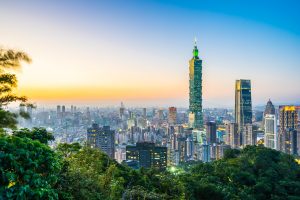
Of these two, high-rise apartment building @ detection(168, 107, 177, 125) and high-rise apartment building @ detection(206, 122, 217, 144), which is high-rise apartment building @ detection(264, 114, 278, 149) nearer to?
high-rise apartment building @ detection(206, 122, 217, 144)

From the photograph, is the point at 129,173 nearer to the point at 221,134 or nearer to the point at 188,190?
the point at 188,190

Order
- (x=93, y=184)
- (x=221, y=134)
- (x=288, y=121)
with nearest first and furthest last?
(x=93, y=184) → (x=288, y=121) → (x=221, y=134)

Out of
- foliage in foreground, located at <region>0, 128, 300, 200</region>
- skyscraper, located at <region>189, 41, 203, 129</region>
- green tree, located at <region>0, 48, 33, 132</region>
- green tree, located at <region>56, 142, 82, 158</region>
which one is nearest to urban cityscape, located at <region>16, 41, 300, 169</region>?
skyscraper, located at <region>189, 41, 203, 129</region>

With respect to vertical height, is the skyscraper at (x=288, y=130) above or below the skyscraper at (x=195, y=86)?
below

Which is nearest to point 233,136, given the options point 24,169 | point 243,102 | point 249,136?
point 249,136

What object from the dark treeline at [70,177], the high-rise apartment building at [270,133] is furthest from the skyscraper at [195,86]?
the dark treeline at [70,177]

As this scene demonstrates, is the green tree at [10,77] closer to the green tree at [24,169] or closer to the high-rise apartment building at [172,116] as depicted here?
the green tree at [24,169]

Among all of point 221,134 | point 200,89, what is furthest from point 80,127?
point 200,89
